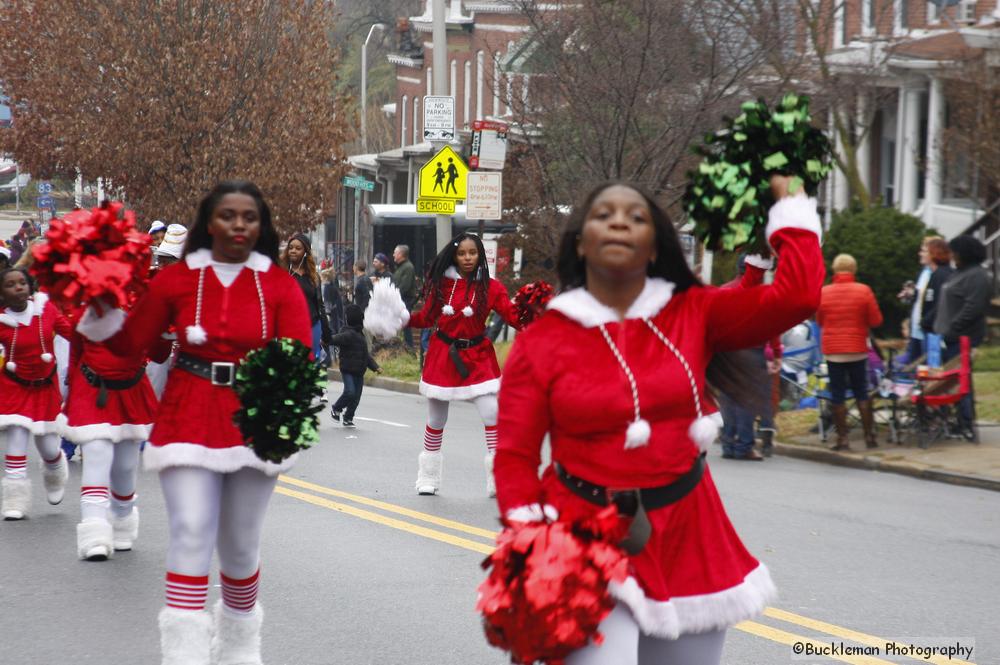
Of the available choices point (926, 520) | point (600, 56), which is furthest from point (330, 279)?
point (926, 520)

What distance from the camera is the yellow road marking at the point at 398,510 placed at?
31.4ft

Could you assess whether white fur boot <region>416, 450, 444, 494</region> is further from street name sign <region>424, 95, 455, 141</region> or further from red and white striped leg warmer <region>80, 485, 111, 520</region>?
street name sign <region>424, 95, 455, 141</region>

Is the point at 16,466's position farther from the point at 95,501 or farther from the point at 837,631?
the point at 837,631

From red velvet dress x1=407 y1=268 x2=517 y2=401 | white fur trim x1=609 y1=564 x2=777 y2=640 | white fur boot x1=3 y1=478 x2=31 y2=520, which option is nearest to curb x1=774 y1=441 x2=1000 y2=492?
red velvet dress x1=407 y1=268 x2=517 y2=401

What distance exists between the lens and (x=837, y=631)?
6883 mm

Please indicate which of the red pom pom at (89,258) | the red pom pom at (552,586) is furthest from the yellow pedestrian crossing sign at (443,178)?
the red pom pom at (552,586)

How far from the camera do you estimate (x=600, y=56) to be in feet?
61.0

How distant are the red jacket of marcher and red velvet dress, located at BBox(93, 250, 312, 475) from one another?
864cm

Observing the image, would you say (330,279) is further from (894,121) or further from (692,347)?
(692,347)

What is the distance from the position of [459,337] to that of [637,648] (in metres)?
6.98

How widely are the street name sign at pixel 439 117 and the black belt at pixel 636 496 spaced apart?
16.8 metres

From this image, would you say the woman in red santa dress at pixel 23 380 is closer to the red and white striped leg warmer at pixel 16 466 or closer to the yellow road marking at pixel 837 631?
the red and white striped leg warmer at pixel 16 466

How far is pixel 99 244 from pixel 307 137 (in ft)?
97.9

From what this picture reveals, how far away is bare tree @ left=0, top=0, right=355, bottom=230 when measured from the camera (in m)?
32.7
